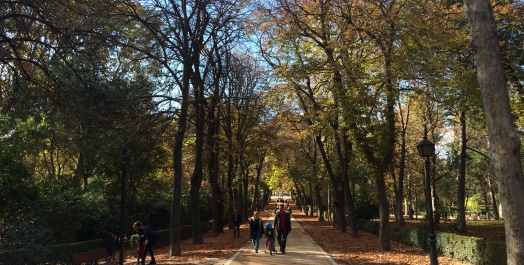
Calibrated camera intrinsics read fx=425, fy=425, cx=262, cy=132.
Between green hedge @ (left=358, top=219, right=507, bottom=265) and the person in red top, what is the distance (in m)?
5.81

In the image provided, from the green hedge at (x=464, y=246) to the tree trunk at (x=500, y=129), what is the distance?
6.03m

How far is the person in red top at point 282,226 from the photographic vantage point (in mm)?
15562

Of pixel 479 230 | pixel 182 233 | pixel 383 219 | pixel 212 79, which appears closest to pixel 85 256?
pixel 383 219

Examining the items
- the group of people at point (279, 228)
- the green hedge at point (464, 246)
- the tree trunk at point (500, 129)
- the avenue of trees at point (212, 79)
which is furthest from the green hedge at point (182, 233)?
the tree trunk at point (500, 129)

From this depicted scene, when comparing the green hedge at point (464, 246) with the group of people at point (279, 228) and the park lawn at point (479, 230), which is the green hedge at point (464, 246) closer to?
the park lawn at point (479, 230)

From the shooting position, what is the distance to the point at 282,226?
51.0 ft

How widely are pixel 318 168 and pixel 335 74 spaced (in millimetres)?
22474

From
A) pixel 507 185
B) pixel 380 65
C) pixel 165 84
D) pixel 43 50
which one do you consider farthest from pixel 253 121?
pixel 507 185

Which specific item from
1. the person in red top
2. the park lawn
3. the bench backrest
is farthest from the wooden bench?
the park lawn

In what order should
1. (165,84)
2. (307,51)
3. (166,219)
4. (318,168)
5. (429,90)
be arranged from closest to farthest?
(429,90)
(165,84)
(307,51)
(166,219)
(318,168)

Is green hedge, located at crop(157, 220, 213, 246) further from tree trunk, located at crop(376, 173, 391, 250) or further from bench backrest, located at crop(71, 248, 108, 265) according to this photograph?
tree trunk, located at crop(376, 173, 391, 250)

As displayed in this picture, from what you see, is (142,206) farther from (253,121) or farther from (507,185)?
(507,185)

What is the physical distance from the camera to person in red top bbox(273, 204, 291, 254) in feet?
51.1

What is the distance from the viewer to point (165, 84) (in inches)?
709
